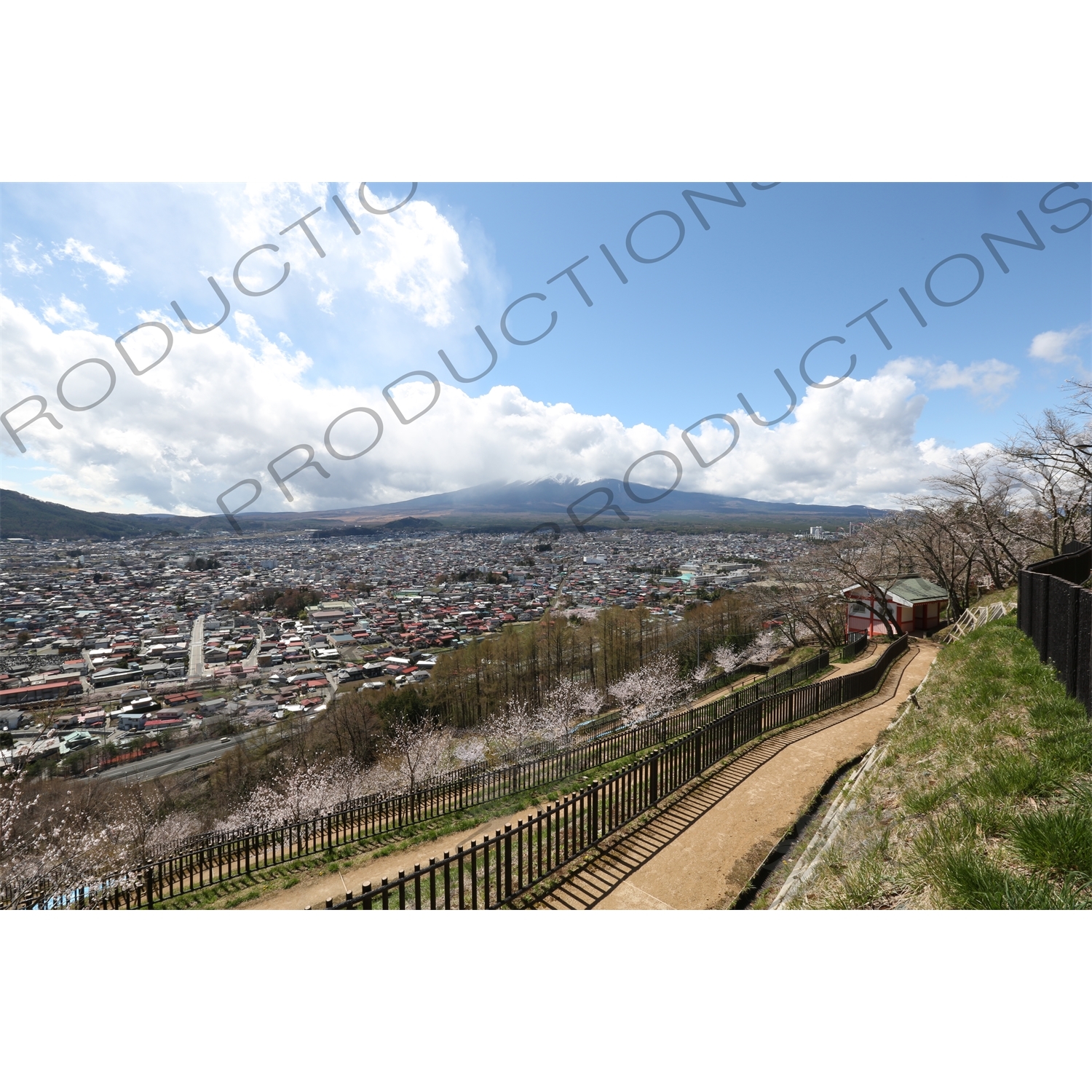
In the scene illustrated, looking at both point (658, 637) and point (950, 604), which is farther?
point (658, 637)

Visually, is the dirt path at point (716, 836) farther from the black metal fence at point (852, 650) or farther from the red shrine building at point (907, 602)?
the red shrine building at point (907, 602)

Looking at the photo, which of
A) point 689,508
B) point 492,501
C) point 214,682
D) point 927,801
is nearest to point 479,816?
point 927,801

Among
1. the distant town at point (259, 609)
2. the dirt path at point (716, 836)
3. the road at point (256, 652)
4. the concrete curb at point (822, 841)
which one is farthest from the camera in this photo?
the road at point (256, 652)

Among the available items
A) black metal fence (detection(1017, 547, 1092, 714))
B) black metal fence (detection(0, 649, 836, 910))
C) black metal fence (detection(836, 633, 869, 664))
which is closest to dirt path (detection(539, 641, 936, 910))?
black metal fence (detection(0, 649, 836, 910))

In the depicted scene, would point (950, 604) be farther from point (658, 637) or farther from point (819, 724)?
point (658, 637)

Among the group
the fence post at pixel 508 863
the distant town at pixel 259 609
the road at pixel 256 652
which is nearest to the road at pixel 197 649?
the distant town at pixel 259 609

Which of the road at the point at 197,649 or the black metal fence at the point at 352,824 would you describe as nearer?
the black metal fence at the point at 352,824

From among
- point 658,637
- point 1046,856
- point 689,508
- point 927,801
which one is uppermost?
point 689,508
